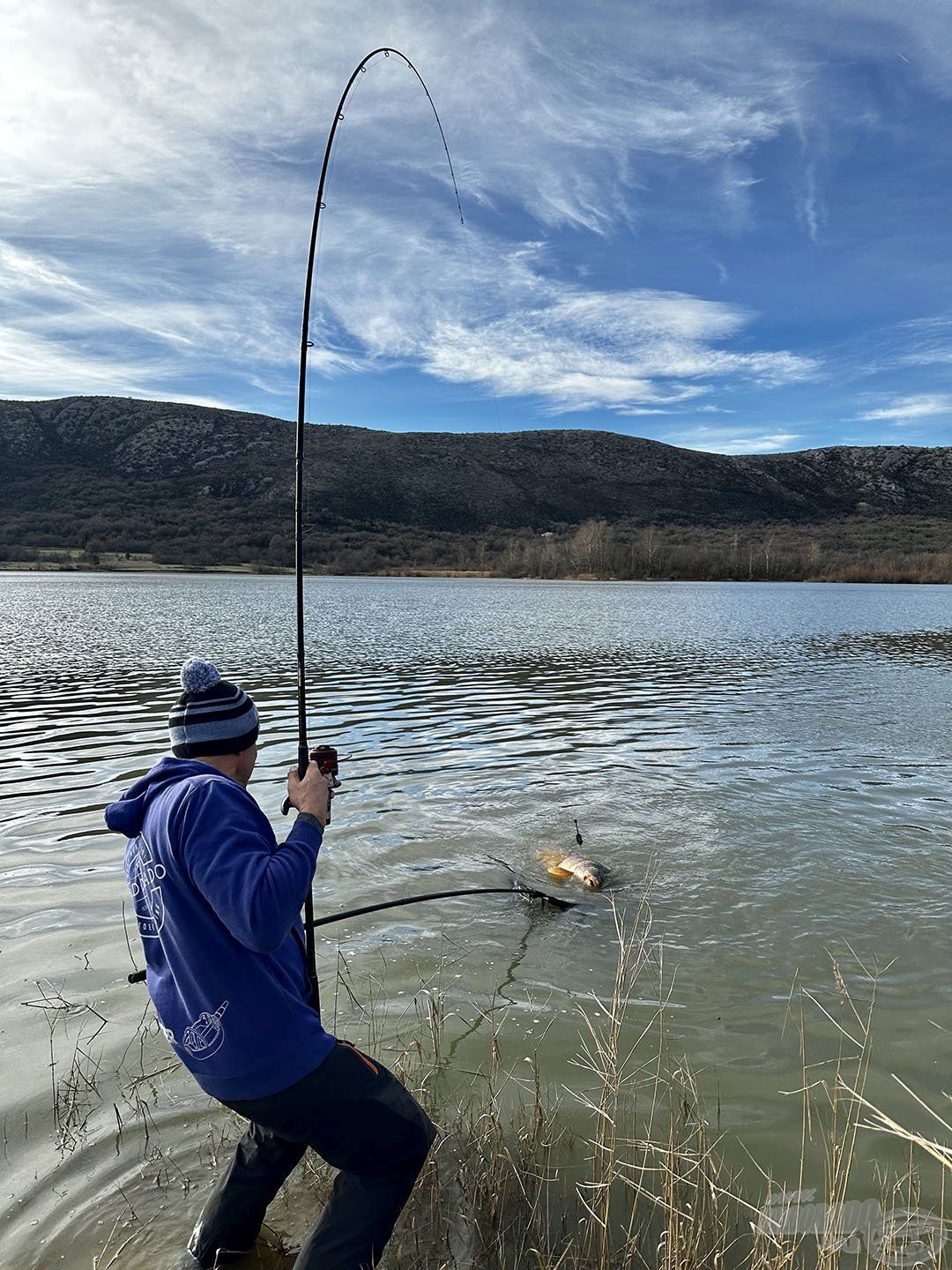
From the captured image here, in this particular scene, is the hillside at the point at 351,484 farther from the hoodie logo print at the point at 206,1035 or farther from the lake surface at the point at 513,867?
the hoodie logo print at the point at 206,1035

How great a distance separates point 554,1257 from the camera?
337 centimetres

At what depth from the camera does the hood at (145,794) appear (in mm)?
2684

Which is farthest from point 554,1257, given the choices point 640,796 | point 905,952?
point 640,796

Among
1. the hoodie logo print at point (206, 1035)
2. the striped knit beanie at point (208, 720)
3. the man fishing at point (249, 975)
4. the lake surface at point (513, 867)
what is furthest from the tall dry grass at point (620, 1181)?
the striped knit beanie at point (208, 720)

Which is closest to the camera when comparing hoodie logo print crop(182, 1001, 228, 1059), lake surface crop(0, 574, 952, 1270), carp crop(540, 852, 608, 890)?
hoodie logo print crop(182, 1001, 228, 1059)

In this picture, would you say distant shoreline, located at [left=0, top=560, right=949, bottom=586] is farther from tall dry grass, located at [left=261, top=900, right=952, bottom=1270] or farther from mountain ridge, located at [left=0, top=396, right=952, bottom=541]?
tall dry grass, located at [left=261, top=900, right=952, bottom=1270]

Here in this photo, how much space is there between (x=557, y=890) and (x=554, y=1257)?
4.37m

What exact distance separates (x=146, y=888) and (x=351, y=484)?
16132 cm

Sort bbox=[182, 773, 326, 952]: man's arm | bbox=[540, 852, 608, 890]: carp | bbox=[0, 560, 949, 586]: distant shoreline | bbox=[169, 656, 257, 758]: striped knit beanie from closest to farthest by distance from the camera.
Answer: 1. bbox=[182, 773, 326, 952]: man's arm
2. bbox=[169, 656, 257, 758]: striped knit beanie
3. bbox=[540, 852, 608, 890]: carp
4. bbox=[0, 560, 949, 586]: distant shoreline

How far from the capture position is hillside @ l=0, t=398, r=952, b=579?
142 meters

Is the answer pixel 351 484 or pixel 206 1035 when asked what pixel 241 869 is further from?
pixel 351 484

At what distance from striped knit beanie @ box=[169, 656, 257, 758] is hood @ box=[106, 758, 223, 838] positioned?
160mm

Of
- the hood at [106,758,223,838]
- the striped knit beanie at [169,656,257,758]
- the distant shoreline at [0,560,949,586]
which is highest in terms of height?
the striped knit beanie at [169,656,257,758]

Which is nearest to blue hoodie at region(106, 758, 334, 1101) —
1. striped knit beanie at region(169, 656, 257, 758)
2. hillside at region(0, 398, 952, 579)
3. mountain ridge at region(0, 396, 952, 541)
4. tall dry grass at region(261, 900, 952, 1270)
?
striped knit beanie at region(169, 656, 257, 758)
